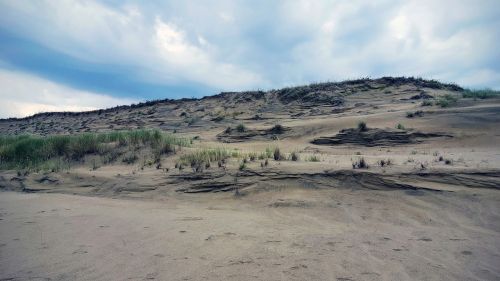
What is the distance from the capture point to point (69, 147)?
12922 millimetres

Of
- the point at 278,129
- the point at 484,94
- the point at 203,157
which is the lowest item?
the point at 203,157

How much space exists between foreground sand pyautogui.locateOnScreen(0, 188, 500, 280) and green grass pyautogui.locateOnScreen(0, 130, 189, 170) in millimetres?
5424

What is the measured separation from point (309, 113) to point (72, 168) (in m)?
14.6

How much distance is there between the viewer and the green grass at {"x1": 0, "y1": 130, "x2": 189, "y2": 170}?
12.2 m

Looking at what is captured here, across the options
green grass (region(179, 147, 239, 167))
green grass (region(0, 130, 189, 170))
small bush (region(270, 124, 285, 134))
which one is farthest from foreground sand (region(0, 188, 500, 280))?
small bush (region(270, 124, 285, 134))

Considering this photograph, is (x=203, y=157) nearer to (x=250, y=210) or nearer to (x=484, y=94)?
(x=250, y=210)

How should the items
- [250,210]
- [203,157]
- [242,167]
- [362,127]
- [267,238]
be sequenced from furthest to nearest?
1. [362,127]
2. [203,157]
3. [242,167]
4. [250,210]
5. [267,238]

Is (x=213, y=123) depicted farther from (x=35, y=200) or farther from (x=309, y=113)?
(x=35, y=200)

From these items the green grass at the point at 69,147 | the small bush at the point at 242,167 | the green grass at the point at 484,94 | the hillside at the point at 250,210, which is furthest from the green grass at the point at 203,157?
the green grass at the point at 484,94

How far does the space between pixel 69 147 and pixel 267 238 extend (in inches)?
407

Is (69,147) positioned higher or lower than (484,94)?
lower

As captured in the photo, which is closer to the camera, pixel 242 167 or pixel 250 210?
pixel 250 210

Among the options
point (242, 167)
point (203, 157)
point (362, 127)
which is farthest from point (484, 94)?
point (242, 167)

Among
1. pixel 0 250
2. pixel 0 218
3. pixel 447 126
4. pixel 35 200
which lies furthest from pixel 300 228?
pixel 447 126
